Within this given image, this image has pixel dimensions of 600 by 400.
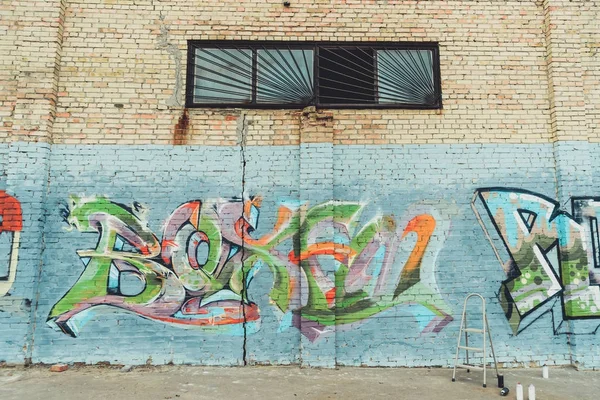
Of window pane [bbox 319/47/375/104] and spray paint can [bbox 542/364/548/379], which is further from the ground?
window pane [bbox 319/47/375/104]

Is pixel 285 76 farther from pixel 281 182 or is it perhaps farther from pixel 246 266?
pixel 246 266

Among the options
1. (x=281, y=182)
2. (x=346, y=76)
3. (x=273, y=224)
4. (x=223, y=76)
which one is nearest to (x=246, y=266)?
(x=273, y=224)

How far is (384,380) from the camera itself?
15.8 ft

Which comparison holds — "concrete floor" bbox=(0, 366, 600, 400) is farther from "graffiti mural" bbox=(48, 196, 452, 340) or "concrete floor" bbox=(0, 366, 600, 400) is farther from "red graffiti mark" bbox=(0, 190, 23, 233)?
"red graffiti mark" bbox=(0, 190, 23, 233)

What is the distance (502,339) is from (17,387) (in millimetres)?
5773

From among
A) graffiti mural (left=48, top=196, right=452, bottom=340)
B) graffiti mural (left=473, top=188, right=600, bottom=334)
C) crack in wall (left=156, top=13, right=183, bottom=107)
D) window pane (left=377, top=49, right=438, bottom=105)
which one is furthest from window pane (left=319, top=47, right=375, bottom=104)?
graffiti mural (left=473, top=188, right=600, bottom=334)

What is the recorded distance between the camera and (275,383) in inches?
184

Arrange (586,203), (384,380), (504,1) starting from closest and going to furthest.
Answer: (384,380)
(586,203)
(504,1)

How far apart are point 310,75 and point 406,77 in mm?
1390

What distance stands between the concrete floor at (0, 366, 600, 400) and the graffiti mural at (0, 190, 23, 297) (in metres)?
1.11

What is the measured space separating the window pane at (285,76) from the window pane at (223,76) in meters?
0.19

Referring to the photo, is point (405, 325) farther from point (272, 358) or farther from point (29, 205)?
point (29, 205)

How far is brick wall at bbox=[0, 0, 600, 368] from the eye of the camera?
Answer: 532cm

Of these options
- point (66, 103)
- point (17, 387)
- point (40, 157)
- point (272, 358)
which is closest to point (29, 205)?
point (40, 157)
